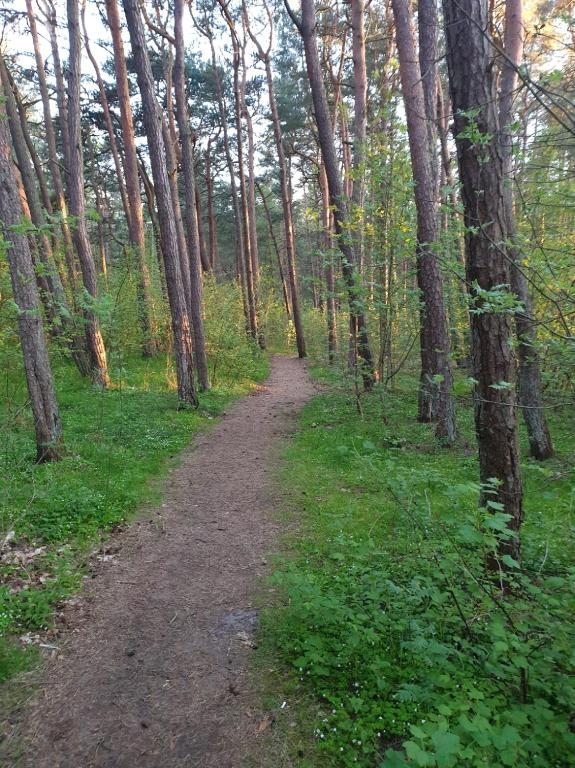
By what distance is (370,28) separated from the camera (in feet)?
45.3

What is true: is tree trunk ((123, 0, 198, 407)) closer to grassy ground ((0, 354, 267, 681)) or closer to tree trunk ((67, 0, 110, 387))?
grassy ground ((0, 354, 267, 681))

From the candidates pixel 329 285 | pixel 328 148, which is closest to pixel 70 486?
pixel 328 148

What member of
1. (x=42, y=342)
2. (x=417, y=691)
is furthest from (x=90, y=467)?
(x=417, y=691)

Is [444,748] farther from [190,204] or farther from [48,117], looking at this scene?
[48,117]

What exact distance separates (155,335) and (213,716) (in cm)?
1436

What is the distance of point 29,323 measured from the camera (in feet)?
20.1

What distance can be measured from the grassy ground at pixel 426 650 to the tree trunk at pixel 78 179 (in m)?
7.69

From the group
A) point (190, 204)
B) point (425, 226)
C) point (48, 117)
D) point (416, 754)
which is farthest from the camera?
point (48, 117)

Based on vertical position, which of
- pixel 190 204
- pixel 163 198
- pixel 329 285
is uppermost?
pixel 190 204

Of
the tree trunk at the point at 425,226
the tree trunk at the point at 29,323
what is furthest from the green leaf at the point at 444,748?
the tree trunk at the point at 425,226

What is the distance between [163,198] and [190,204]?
216 centimetres

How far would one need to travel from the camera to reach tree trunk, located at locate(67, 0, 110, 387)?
10.4 m

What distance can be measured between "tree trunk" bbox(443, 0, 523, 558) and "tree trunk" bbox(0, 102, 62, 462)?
477cm

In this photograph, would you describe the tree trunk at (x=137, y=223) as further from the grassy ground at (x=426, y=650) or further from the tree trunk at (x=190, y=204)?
the grassy ground at (x=426, y=650)
